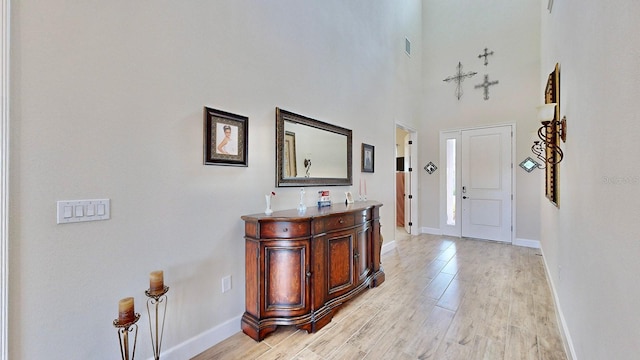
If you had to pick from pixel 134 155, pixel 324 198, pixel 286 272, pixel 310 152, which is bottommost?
pixel 286 272

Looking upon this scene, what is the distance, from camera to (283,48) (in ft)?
8.58

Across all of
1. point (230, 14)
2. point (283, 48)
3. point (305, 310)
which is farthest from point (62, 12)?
point (305, 310)

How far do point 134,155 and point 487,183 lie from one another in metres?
5.83

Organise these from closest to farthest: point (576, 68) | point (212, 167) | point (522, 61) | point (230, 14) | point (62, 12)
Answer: point (62, 12) → point (576, 68) → point (212, 167) → point (230, 14) → point (522, 61)

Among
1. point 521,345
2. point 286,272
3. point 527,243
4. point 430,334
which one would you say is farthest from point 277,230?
point 527,243

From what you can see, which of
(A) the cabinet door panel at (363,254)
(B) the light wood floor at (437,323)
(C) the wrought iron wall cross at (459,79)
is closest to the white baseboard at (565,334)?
(B) the light wood floor at (437,323)

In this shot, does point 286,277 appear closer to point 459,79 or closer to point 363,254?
point 363,254

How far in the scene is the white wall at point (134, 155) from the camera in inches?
50.3

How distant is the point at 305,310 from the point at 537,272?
335 centimetres

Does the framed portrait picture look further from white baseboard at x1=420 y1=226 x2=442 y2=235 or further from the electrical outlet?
white baseboard at x1=420 y1=226 x2=442 y2=235

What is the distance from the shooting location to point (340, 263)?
255cm

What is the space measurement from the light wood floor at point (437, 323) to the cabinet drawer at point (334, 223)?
0.83 m

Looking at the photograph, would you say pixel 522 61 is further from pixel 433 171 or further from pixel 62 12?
pixel 62 12

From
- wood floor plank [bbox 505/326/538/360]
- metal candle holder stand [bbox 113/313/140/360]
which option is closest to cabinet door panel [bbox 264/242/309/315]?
metal candle holder stand [bbox 113/313/140/360]
